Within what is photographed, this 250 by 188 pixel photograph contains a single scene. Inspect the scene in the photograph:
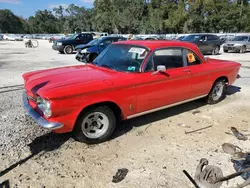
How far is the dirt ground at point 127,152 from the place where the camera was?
9.77 feet

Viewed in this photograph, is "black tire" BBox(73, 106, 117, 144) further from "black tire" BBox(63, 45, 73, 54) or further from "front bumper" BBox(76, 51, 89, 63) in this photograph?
"black tire" BBox(63, 45, 73, 54)

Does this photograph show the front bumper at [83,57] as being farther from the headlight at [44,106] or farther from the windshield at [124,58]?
the headlight at [44,106]

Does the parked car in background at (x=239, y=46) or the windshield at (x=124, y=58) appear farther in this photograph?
the parked car in background at (x=239, y=46)

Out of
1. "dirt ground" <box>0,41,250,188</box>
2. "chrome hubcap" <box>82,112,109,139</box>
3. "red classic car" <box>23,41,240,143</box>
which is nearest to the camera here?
"dirt ground" <box>0,41,250,188</box>

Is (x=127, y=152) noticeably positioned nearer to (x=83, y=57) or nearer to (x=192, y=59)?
(x=192, y=59)

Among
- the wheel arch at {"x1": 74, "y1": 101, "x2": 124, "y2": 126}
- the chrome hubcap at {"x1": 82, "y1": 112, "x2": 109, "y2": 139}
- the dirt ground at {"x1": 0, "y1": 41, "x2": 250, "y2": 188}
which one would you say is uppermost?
the wheel arch at {"x1": 74, "y1": 101, "x2": 124, "y2": 126}

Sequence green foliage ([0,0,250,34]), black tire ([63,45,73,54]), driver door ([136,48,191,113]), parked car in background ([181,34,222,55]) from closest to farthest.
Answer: driver door ([136,48,191,113]) < parked car in background ([181,34,222,55]) < black tire ([63,45,73,54]) < green foliage ([0,0,250,34])

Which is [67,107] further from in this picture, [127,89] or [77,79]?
[127,89]

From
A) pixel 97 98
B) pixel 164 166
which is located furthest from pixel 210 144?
pixel 97 98

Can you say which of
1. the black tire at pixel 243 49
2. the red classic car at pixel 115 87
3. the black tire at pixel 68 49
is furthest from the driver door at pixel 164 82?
the black tire at pixel 243 49

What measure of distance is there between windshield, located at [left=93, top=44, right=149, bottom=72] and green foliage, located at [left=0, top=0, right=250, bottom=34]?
160 ft

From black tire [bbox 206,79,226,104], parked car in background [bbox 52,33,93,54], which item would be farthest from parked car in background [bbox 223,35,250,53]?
black tire [bbox 206,79,226,104]

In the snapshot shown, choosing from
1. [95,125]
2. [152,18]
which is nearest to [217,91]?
[95,125]

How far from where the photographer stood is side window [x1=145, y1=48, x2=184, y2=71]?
13.7ft
